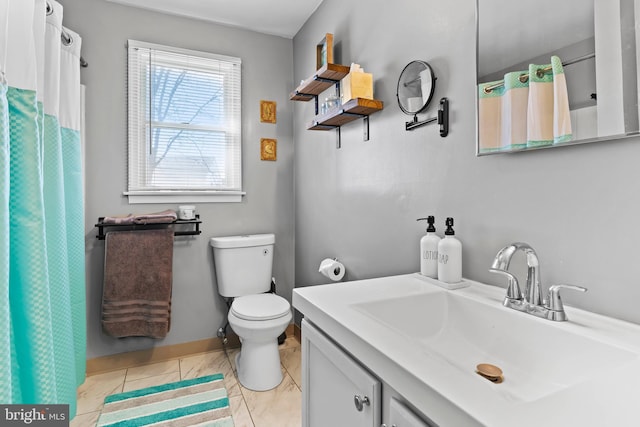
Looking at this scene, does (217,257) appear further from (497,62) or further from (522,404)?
(522,404)

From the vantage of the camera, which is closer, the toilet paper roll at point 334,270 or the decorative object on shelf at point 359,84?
the decorative object on shelf at point 359,84

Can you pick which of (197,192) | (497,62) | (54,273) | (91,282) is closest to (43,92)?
(54,273)

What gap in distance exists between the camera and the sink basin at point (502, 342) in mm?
708

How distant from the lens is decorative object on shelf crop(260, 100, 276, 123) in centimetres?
260

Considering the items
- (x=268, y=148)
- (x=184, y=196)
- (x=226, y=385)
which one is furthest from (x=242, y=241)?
(x=226, y=385)

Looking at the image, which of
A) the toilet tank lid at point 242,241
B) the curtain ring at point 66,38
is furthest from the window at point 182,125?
the curtain ring at point 66,38

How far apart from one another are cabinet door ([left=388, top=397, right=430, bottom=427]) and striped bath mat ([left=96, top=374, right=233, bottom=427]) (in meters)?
1.32

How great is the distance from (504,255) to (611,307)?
0.26 m

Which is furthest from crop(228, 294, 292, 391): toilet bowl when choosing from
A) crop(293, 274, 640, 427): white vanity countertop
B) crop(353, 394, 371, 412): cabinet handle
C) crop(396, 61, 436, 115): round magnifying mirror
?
crop(396, 61, 436, 115): round magnifying mirror

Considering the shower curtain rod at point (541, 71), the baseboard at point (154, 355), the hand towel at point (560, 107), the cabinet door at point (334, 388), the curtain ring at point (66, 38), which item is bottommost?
the baseboard at point (154, 355)

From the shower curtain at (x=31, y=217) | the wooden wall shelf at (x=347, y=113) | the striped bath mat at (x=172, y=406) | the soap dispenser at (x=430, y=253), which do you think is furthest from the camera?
the striped bath mat at (x=172, y=406)

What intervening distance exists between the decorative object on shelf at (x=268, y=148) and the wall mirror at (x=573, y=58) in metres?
1.77

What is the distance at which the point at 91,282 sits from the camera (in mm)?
2168

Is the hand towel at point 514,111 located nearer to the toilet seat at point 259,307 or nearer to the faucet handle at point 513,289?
the faucet handle at point 513,289
